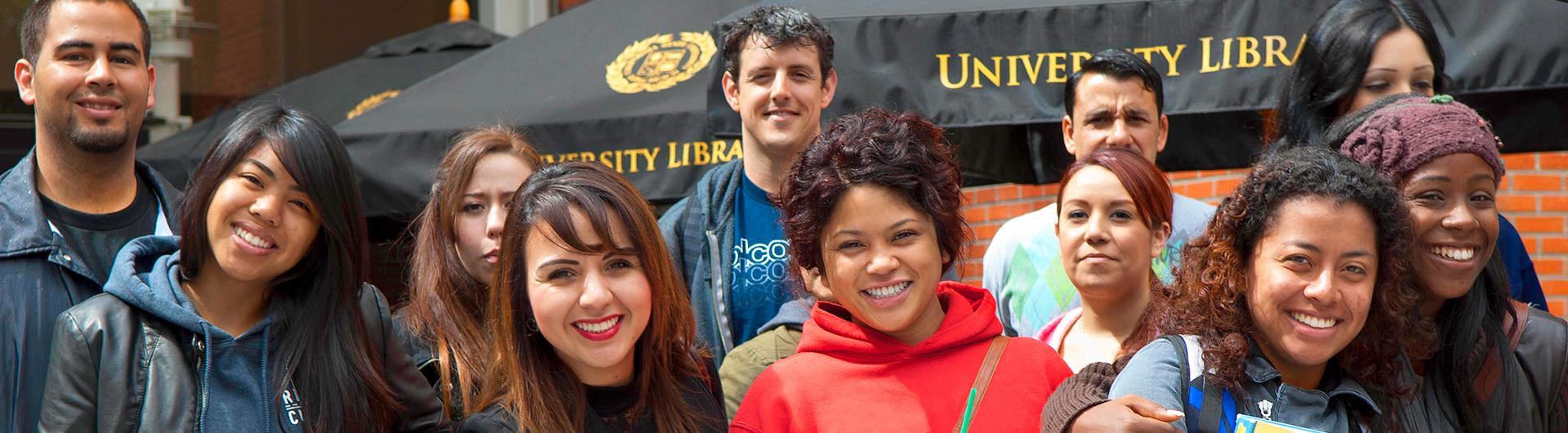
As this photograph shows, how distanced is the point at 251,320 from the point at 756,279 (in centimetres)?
145

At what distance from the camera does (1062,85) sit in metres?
4.50

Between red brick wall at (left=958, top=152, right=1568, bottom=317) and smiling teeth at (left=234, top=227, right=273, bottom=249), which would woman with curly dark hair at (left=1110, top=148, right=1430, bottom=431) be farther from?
red brick wall at (left=958, top=152, right=1568, bottom=317)

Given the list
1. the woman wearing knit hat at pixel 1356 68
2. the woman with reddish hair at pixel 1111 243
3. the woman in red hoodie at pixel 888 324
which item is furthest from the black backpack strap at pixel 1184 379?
the woman wearing knit hat at pixel 1356 68

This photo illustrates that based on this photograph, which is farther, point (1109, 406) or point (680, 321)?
point (680, 321)

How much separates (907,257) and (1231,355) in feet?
2.13

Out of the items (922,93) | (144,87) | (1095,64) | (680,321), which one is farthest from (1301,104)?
(144,87)

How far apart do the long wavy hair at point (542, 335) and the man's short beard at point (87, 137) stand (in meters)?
1.28

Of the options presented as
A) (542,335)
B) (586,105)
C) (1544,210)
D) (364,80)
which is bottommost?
(542,335)

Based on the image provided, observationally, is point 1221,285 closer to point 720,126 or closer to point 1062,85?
point 1062,85

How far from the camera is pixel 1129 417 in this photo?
2545 mm

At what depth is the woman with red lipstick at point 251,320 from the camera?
9.62 feet

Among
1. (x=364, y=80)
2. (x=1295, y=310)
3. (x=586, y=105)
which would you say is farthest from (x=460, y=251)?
(x=364, y=80)

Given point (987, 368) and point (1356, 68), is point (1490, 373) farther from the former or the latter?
point (1356, 68)

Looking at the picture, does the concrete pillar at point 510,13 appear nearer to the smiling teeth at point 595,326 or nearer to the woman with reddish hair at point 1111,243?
the woman with reddish hair at point 1111,243
